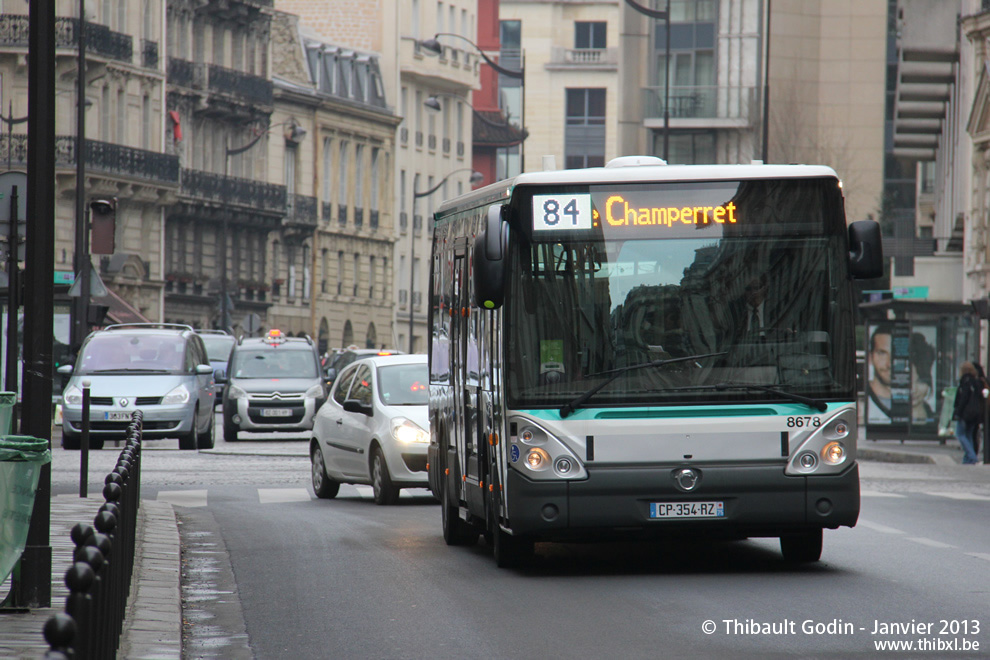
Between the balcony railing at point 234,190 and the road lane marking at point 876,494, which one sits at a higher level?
the balcony railing at point 234,190

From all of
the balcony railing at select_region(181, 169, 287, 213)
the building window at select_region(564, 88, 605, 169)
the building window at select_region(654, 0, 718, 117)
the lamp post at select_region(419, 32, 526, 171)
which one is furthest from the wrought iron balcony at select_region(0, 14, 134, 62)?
the building window at select_region(564, 88, 605, 169)

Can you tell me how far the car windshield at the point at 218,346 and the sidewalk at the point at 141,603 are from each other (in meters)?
32.6

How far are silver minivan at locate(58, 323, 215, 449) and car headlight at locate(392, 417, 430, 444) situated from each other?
36.1 ft

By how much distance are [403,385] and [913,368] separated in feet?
56.0

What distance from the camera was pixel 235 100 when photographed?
84062 millimetres

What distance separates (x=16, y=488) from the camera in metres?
8.89

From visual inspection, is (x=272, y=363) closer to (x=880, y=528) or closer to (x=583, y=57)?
(x=880, y=528)

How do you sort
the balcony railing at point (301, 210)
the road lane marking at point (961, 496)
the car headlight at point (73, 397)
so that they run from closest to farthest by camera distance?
the road lane marking at point (961, 496) → the car headlight at point (73, 397) → the balcony railing at point (301, 210)

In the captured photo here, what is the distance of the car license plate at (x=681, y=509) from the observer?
12.3m

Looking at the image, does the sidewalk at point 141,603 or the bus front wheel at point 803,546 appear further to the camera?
the bus front wheel at point 803,546

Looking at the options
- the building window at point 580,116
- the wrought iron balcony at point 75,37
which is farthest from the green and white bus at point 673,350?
the building window at point 580,116

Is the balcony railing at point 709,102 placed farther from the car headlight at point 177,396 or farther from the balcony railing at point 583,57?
the balcony railing at point 583,57

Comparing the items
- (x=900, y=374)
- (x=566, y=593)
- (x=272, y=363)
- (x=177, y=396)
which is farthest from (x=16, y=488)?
(x=272, y=363)

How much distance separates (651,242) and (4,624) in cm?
498
